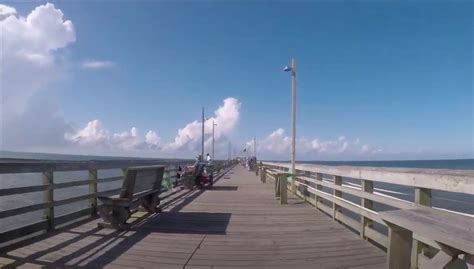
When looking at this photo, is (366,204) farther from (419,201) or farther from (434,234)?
(434,234)

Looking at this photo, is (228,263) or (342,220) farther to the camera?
(342,220)

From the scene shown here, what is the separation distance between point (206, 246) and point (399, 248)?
2706 mm

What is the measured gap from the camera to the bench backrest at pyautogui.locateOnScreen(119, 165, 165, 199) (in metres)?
6.50

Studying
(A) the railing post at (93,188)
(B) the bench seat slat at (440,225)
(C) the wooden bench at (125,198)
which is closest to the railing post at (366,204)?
(B) the bench seat slat at (440,225)

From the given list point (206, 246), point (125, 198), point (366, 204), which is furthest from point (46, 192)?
point (366, 204)

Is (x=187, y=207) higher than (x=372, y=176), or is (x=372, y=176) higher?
(x=372, y=176)

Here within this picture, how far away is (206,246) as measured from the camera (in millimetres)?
5430

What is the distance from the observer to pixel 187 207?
9398 mm

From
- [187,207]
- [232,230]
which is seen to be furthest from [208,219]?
[187,207]

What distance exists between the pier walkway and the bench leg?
47.9 inches

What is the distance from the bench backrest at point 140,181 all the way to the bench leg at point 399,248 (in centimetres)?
420

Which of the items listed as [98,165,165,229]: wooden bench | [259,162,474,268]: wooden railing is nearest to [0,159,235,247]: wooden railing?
[98,165,165,229]: wooden bench

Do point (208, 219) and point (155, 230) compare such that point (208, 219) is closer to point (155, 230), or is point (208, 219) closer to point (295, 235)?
point (155, 230)

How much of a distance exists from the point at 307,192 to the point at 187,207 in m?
3.29
